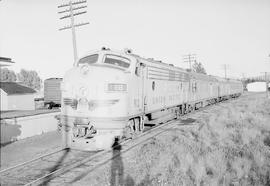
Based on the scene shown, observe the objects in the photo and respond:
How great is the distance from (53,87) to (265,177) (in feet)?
82.6

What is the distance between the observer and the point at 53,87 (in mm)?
29141

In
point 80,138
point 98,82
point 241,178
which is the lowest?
point 241,178

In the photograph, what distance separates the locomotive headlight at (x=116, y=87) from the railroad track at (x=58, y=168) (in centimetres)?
228

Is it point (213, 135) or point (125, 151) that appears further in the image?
point (213, 135)

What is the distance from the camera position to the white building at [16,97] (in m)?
26.5

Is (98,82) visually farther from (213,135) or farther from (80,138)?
(213,135)

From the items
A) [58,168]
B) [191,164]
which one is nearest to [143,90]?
[191,164]

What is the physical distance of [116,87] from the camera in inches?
387

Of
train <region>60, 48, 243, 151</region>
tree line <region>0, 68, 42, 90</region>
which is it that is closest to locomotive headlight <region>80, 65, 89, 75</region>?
train <region>60, 48, 243, 151</region>

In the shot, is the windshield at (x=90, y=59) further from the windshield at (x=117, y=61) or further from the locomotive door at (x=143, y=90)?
the locomotive door at (x=143, y=90)

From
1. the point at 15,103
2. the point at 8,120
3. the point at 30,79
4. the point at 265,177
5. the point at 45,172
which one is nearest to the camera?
the point at 265,177

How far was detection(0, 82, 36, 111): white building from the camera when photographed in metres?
26.5

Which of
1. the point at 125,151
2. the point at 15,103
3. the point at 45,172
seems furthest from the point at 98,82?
the point at 15,103

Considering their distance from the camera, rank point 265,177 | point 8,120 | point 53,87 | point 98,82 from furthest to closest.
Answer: point 53,87
point 8,120
point 98,82
point 265,177
